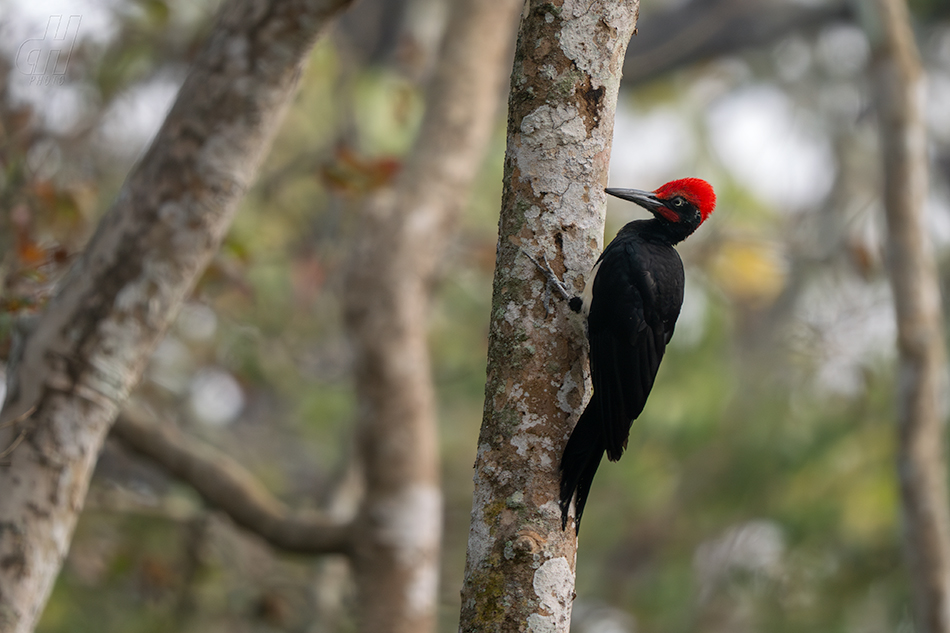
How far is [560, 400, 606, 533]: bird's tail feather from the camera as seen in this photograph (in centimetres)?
189

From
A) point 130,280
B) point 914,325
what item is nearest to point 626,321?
point 130,280

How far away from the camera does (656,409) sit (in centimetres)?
672

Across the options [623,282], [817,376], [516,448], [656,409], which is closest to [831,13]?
[817,376]

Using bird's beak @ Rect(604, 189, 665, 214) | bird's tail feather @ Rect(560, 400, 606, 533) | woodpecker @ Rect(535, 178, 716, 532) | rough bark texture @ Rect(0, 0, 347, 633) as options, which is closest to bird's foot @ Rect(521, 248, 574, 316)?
woodpecker @ Rect(535, 178, 716, 532)

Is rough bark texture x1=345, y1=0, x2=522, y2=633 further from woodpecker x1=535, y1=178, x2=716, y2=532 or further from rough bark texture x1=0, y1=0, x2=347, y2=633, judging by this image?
woodpecker x1=535, y1=178, x2=716, y2=532

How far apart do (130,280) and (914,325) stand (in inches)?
163

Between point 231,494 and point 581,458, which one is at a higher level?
point 231,494

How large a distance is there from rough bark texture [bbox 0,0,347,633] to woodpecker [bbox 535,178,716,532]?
4.06ft

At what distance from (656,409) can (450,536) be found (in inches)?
88.5

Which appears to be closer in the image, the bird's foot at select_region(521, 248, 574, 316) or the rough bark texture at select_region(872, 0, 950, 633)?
the bird's foot at select_region(521, 248, 574, 316)

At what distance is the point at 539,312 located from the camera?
194 centimetres

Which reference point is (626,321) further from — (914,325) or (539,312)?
(914,325)

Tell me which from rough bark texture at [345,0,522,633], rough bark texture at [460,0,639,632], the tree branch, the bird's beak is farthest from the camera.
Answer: the tree branch

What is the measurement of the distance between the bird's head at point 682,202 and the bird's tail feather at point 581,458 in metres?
1.03
